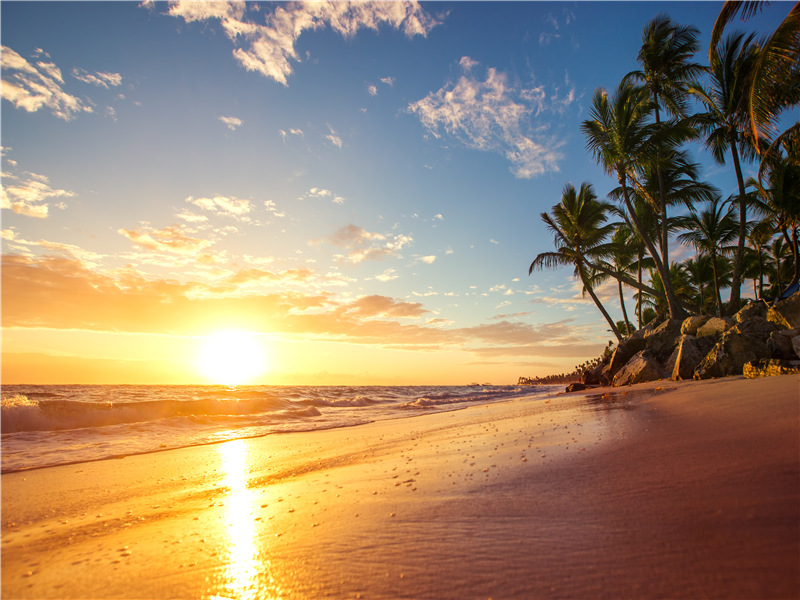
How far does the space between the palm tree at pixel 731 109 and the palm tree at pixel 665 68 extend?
146 cm

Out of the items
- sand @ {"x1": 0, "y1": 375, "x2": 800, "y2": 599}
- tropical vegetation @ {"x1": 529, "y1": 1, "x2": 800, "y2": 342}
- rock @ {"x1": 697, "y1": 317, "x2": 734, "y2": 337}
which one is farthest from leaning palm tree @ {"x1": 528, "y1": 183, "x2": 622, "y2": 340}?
sand @ {"x1": 0, "y1": 375, "x2": 800, "y2": 599}

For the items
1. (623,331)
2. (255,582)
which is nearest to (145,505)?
(255,582)

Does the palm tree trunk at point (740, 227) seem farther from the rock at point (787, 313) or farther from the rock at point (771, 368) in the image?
the rock at point (771, 368)

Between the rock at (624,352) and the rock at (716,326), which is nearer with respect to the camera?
the rock at (716,326)

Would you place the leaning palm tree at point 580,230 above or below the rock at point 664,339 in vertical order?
above

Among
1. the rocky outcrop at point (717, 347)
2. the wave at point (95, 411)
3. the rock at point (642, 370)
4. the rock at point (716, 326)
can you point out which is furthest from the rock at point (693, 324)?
the wave at point (95, 411)

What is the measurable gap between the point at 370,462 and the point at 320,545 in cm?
243

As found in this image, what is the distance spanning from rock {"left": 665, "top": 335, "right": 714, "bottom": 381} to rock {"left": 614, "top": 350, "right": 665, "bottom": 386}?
176cm

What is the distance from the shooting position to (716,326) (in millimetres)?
13719

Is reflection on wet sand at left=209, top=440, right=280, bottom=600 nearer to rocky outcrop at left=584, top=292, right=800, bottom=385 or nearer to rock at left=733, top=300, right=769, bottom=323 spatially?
rocky outcrop at left=584, top=292, right=800, bottom=385

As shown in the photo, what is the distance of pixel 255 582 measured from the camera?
185 cm

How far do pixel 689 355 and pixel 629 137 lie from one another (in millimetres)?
11040

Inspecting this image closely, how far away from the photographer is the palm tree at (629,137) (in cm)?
1723

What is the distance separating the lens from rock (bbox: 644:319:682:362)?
52.3 ft
